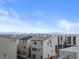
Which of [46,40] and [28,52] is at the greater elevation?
[46,40]

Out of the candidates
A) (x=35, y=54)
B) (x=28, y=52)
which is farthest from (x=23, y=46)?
(x=35, y=54)

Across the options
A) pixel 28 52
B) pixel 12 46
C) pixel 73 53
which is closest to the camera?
pixel 73 53

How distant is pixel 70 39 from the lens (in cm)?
5084

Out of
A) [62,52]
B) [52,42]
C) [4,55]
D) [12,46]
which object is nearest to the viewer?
[62,52]

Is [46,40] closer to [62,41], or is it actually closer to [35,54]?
[35,54]

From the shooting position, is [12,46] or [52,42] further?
[52,42]

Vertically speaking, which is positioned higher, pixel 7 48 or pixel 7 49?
pixel 7 48

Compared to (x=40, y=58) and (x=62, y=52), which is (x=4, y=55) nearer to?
(x=40, y=58)

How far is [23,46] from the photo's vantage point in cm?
4288

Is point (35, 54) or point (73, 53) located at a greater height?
point (73, 53)

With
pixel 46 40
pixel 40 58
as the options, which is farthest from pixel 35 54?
pixel 46 40

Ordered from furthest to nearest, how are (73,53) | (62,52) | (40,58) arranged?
(40,58) < (62,52) < (73,53)

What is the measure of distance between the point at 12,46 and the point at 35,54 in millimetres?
9556

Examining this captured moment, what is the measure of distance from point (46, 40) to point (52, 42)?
9.39 feet
